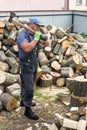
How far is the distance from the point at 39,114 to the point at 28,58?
127cm

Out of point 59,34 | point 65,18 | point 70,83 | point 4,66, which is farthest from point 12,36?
point 65,18

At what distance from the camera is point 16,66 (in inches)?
343

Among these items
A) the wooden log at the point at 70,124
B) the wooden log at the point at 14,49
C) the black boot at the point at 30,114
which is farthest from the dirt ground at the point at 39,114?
the wooden log at the point at 14,49

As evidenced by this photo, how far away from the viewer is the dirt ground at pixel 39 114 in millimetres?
6438

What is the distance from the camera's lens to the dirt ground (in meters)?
6.44

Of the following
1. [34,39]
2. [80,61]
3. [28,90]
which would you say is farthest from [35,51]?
[80,61]

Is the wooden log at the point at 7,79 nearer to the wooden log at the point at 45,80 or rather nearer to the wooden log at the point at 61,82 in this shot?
the wooden log at the point at 45,80

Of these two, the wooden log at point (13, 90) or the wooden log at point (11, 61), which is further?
the wooden log at point (11, 61)

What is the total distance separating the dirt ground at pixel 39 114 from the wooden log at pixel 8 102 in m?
0.10

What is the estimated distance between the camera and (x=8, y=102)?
6988 mm

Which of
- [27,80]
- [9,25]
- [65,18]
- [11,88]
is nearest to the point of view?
[27,80]

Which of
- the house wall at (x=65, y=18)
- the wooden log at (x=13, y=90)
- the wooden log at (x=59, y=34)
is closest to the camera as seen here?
the wooden log at (x=13, y=90)

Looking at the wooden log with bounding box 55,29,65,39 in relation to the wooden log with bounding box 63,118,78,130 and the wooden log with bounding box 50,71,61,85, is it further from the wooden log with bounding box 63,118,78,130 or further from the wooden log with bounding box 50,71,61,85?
the wooden log with bounding box 63,118,78,130

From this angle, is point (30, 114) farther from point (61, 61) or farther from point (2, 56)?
point (61, 61)
